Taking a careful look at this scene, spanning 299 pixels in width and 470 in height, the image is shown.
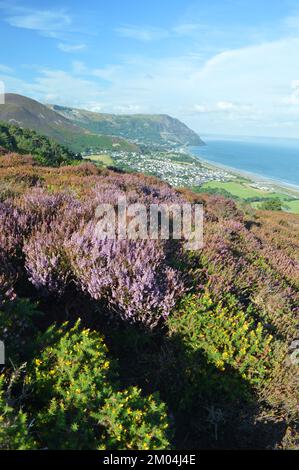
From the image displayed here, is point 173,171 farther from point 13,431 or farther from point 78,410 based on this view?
point 13,431

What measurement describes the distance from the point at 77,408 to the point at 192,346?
1.67 metres

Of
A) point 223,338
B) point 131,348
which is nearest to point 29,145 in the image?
point 131,348

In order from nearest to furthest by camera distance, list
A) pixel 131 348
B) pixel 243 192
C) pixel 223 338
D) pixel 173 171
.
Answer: pixel 223 338, pixel 131 348, pixel 243 192, pixel 173 171

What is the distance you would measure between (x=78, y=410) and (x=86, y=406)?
0.24ft

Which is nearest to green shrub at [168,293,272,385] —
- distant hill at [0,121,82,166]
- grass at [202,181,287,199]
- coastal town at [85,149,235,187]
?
distant hill at [0,121,82,166]

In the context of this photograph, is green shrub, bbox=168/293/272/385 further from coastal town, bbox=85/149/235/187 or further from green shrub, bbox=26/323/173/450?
coastal town, bbox=85/149/235/187

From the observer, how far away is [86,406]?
2809 mm

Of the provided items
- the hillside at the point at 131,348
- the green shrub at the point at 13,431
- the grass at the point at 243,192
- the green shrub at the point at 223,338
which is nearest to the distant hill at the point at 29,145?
the hillside at the point at 131,348

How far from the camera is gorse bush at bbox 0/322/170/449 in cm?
259

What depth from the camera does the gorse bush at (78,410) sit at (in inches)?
102

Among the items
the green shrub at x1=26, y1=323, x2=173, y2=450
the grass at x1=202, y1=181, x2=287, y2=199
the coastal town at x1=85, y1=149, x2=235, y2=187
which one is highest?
the coastal town at x1=85, y1=149, x2=235, y2=187

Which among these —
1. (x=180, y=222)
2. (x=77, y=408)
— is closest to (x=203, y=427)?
(x=77, y=408)

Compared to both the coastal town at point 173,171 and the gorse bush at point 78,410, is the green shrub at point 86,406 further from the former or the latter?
the coastal town at point 173,171
